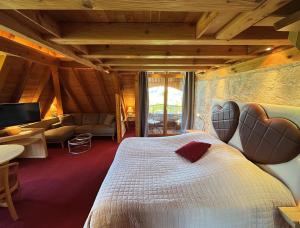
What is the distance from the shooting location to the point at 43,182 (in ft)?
8.95

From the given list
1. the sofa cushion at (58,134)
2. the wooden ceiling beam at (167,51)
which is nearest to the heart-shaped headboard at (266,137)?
the wooden ceiling beam at (167,51)

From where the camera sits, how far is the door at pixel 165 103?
486 centimetres

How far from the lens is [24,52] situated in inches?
116

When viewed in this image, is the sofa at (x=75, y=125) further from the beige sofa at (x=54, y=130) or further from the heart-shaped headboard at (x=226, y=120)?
the heart-shaped headboard at (x=226, y=120)

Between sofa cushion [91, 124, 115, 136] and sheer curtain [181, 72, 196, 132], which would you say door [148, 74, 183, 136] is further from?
sofa cushion [91, 124, 115, 136]

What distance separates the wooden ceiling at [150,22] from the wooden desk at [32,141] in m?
2.35

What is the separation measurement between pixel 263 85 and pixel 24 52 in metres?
4.00

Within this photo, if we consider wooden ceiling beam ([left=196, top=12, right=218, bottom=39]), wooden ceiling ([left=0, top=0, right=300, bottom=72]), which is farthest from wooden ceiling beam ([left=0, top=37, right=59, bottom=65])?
wooden ceiling beam ([left=196, top=12, right=218, bottom=39])

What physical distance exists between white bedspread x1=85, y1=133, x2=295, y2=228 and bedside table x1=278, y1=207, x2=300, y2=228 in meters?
0.05

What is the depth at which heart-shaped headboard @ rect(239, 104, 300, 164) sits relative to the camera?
1368mm

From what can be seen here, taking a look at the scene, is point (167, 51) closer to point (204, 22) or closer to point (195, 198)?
point (204, 22)

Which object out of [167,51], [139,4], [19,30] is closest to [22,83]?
[19,30]

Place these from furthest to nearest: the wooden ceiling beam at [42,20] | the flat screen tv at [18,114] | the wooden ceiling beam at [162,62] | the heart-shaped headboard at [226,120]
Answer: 1. the flat screen tv at [18,114]
2. the wooden ceiling beam at [162,62]
3. the heart-shaped headboard at [226,120]
4. the wooden ceiling beam at [42,20]

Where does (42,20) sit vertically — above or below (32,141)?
above
